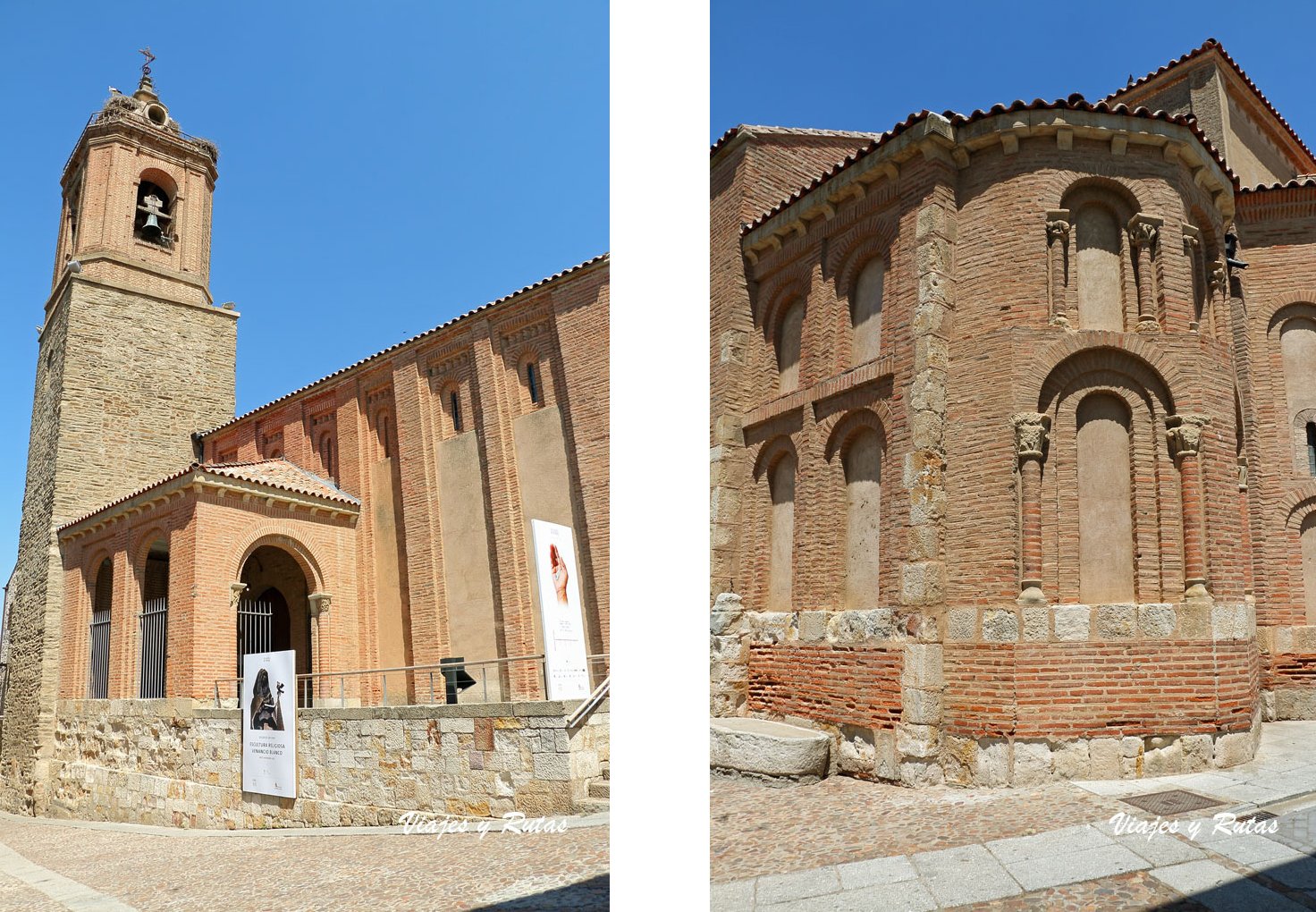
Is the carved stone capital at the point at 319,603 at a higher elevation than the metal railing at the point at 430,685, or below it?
higher

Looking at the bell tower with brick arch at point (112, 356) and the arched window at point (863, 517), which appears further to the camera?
the bell tower with brick arch at point (112, 356)

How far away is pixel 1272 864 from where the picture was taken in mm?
4406

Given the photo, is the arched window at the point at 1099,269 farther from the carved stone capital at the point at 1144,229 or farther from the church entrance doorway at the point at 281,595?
the church entrance doorway at the point at 281,595

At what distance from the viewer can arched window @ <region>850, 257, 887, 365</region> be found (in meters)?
9.21

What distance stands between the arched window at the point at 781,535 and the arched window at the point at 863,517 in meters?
0.77

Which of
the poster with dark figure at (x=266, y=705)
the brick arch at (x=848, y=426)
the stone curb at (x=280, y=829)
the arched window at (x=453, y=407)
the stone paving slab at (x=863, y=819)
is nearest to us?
the stone paving slab at (x=863, y=819)

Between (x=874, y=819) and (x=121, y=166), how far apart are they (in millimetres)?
21614

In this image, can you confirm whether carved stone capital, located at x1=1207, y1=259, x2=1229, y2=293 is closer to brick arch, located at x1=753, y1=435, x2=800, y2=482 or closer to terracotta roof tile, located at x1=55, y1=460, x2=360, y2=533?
brick arch, located at x1=753, y1=435, x2=800, y2=482

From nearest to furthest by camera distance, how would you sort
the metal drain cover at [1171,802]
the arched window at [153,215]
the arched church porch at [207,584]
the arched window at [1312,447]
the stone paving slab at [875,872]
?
1. the stone paving slab at [875,872]
2. the metal drain cover at [1171,802]
3. the arched window at [1312,447]
4. the arched church porch at [207,584]
5. the arched window at [153,215]

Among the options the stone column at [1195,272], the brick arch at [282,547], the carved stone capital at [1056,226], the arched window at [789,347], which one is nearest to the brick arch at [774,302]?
the arched window at [789,347]

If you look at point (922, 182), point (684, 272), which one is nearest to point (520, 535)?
point (922, 182)

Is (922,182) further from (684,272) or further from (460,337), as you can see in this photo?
(460,337)

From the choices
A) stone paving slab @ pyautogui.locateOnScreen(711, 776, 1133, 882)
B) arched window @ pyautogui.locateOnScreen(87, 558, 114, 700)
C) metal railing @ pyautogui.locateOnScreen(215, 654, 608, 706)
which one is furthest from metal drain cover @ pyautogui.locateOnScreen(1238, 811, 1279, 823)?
arched window @ pyautogui.locateOnScreen(87, 558, 114, 700)

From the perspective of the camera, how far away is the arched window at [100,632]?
16.9m
